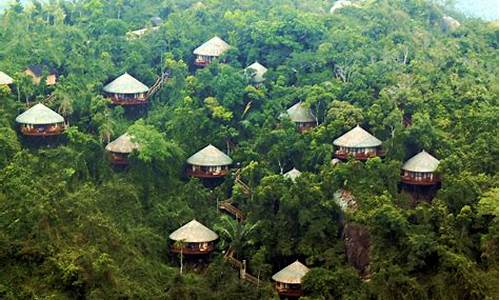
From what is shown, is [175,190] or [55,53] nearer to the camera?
[175,190]

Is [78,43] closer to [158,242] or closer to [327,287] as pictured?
[158,242]

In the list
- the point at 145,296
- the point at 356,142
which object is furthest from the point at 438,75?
the point at 145,296

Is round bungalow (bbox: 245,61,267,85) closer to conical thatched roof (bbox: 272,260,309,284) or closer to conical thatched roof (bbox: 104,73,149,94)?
conical thatched roof (bbox: 104,73,149,94)

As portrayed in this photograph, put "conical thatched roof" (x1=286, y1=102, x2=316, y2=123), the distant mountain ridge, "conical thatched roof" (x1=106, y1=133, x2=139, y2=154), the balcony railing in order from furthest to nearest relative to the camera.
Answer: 1. the distant mountain ridge
2. the balcony railing
3. "conical thatched roof" (x1=286, y1=102, x2=316, y2=123)
4. "conical thatched roof" (x1=106, y1=133, x2=139, y2=154)

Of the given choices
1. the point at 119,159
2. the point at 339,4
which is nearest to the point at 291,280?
the point at 119,159

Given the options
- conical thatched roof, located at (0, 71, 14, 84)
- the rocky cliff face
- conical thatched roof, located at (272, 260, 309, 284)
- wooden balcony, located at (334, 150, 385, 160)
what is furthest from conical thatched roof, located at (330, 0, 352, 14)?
conical thatched roof, located at (272, 260, 309, 284)

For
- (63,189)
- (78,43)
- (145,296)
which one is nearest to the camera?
(145,296)

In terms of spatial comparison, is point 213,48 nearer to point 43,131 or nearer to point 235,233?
point 43,131
